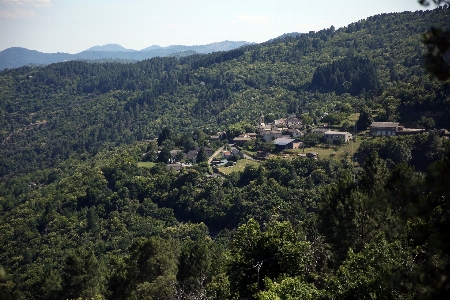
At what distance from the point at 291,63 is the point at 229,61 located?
825 inches

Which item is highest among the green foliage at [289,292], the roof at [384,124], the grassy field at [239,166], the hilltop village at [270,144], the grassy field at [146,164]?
the green foliage at [289,292]

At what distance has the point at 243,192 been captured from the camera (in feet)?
125

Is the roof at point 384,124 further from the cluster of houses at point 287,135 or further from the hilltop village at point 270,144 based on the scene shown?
the cluster of houses at point 287,135

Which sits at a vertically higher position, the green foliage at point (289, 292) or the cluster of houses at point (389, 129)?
the green foliage at point (289, 292)

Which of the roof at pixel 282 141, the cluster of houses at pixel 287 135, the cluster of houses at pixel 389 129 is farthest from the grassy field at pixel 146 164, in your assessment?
the cluster of houses at pixel 389 129

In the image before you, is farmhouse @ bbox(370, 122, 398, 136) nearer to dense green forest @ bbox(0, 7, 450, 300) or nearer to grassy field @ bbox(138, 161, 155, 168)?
dense green forest @ bbox(0, 7, 450, 300)

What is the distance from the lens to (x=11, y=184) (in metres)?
64.4

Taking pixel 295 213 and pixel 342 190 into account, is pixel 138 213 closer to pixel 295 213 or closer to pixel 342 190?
pixel 295 213

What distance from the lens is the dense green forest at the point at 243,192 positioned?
10.2 meters

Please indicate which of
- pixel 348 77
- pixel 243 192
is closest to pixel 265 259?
pixel 243 192

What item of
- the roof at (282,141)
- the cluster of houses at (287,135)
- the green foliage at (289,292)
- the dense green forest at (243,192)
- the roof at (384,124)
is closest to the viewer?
the green foliage at (289,292)

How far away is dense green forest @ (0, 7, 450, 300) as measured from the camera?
10234 millimetres

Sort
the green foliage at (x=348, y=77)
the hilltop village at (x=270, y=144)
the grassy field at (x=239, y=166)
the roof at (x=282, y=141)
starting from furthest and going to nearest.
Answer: the green foliage at (x=348, y=77) → the roof at (x=282, y=141) → the grassy field at (x=239, y=166) → the hilltop village at (x=270, y=144)

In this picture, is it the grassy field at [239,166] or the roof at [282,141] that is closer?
the grassy field at [239,166]
